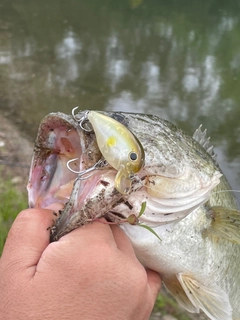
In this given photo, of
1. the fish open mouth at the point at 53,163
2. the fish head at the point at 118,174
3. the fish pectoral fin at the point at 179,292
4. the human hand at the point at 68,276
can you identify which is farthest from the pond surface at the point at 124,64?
the human hand at the point at 68,276

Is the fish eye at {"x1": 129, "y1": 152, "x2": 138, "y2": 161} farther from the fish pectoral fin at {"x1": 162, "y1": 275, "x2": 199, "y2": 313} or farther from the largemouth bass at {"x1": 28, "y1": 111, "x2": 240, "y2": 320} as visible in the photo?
the fish pectoral fin at {"x1": 162, "y1": 275, "x2": 199, "y2": 313}

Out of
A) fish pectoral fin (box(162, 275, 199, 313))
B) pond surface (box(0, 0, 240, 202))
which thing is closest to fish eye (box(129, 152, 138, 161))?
fish pectoral fin (box(162, 275, 199, 313))

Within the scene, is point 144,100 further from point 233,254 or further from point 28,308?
point 28,308

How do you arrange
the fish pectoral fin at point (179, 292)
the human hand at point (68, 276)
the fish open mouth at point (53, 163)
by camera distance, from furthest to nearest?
the fish pectoral fin at point (179, 292)
the fish open mouth at point (53, 163)
the human hand at point (68, 276)

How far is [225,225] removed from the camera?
191 cm

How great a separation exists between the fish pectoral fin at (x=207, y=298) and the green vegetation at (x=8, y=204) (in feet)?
5.75

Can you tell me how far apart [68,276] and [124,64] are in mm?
8232

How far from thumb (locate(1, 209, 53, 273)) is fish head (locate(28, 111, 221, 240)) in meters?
0.05

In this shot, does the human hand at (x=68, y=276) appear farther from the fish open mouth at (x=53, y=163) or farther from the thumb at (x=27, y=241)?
the fish open mouth at (x=53, y=163)

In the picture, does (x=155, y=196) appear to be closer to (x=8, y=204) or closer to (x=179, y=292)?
(x=179, y=292)

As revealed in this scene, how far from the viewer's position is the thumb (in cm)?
132

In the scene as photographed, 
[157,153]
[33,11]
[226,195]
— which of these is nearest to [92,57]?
[33,11]

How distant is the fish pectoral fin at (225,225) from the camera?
1.88m

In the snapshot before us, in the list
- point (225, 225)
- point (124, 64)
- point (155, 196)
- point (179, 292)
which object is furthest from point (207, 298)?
point (124, 64)
